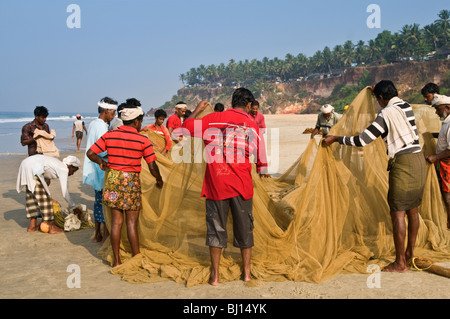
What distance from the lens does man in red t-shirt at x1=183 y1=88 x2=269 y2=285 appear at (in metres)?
3.83

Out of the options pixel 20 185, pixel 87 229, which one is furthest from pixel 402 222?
pixel 20 185

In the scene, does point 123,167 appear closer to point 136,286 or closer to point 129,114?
point 129,114

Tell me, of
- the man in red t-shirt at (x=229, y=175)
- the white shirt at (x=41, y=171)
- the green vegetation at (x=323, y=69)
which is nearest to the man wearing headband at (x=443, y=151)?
the man in red t-shirt at (x=229, y=175)

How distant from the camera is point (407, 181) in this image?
4098 millimetres

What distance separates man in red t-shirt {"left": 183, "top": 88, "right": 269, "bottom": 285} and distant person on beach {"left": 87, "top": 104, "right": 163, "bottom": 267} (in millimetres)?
820

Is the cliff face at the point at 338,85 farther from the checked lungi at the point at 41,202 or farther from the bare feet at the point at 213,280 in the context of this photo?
the bare feet at the point at 213,280

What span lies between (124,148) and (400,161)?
118 inches

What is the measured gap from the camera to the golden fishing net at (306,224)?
415cm

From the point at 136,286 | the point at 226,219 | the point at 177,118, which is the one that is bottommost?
the point at 136,286

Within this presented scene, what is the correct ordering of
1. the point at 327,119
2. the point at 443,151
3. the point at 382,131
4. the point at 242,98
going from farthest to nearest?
the point at 327,119, the point at 443,151, the point at 382,131, the point at 242,98

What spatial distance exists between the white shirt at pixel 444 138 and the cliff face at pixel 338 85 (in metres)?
53.3

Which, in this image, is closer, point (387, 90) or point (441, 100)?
point (387, 90)

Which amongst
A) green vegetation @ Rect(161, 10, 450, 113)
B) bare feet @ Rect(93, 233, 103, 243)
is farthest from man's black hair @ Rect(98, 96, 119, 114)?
green vegetation @ Rect(161, 10, 450, 113)

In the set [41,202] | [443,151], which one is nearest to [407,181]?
[443,151]
